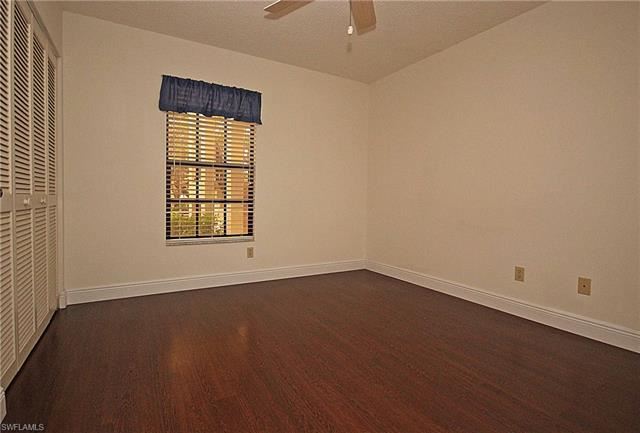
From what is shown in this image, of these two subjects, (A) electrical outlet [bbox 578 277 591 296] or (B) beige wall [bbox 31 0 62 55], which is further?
(A) electrical outlet [bbox 578 277 591 296]

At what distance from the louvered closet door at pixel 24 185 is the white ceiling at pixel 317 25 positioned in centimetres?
91

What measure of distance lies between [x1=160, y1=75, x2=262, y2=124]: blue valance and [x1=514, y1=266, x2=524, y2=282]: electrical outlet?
296 centimetres

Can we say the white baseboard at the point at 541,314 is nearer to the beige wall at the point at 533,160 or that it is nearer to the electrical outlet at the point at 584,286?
the beige wall at the point at 533,160

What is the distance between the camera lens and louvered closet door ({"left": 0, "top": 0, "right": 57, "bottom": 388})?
1.68 meters

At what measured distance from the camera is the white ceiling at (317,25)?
286 centimetres

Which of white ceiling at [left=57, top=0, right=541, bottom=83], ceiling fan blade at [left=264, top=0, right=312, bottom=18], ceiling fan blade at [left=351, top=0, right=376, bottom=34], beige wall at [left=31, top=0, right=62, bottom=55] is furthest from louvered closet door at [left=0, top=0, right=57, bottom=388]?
ceiling fan blade at [left=351, top=0, right=376, bottom=34]

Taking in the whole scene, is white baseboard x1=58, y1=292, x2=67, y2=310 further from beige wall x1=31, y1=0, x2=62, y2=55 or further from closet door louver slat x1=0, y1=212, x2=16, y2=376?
beige wall x1=31, y1=0, x2=62, y2=55

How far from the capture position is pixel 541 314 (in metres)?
2.83

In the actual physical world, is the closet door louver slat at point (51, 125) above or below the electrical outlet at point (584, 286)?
above

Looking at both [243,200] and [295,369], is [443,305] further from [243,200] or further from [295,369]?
[243,200]

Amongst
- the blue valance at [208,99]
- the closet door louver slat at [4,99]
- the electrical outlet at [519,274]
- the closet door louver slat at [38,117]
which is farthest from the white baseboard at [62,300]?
the electrical outlet at [519,274]

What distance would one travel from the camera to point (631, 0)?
230cm

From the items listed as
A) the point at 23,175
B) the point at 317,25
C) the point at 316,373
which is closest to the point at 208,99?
the point at 317,25

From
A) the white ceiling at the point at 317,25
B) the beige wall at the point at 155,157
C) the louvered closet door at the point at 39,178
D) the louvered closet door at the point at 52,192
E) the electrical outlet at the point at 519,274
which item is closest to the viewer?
the louvered closet door at the point at 39,178
